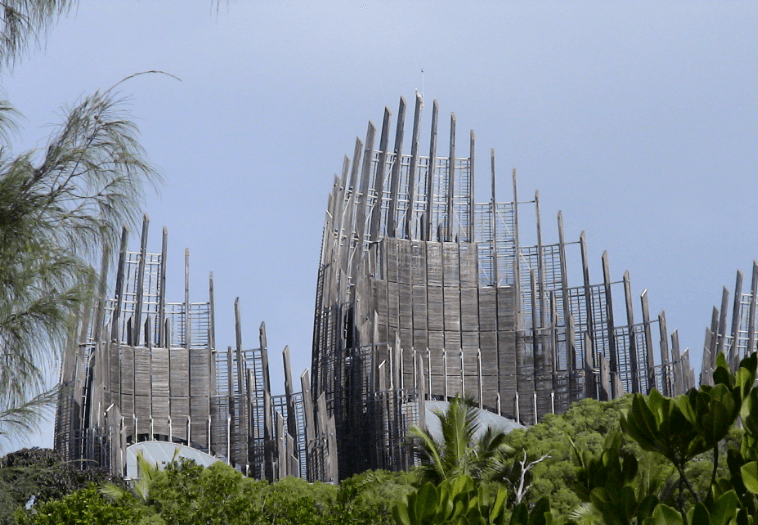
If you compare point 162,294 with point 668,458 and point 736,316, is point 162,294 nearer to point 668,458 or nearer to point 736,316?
point 736,316

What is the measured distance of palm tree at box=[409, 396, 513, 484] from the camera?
21.4 m

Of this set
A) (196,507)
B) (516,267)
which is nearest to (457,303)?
(516,267)

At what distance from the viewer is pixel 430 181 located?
34625 millimetres

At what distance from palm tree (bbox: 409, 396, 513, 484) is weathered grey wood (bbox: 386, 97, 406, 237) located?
11.4 m

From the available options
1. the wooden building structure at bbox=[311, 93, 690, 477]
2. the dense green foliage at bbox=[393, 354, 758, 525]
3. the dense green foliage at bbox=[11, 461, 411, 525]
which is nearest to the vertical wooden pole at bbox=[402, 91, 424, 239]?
the wooden building structure at bbox=[311, 93, 690, 477]

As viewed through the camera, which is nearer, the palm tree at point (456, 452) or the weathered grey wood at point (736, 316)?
the palm tree at point (456, 452)

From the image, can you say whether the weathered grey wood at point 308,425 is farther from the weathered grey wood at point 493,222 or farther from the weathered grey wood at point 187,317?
the weathered grey wood at point 493,222

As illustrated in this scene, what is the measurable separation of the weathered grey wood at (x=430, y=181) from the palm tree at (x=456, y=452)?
11.9 meters

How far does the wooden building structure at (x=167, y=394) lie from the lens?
29.3 m

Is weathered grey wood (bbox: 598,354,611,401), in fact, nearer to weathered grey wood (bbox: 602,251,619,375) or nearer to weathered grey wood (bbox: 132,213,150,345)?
weathered grey wood (bbox: 602,251,619,375)

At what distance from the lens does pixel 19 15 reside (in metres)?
7.20

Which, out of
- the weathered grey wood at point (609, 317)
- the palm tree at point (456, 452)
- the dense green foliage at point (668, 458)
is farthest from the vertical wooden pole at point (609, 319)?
the dense green foliage at point (668, 458)

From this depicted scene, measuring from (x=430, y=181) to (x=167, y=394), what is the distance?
9.89 meters

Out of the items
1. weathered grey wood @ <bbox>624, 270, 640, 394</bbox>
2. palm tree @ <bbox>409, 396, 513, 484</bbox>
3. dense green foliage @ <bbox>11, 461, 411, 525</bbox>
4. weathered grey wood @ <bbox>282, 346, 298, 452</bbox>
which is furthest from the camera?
weathered grey wood @ <bbox>624, 270, 640, 394</bbox>
